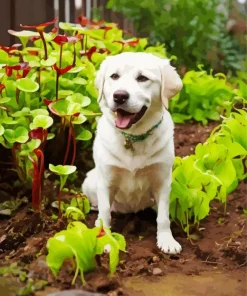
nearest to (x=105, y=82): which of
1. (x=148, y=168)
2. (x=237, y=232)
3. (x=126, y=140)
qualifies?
(x=126, y=140)

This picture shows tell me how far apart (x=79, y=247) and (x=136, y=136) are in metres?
0.63

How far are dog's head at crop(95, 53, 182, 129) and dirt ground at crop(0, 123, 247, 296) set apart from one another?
0.51m

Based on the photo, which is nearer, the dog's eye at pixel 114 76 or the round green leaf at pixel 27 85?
the dog's eye at pixel 114 76

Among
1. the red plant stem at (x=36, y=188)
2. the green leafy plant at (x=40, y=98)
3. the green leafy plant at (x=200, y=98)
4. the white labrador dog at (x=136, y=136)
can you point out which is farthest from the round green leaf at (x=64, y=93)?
the green leafy plant at (x=200, y=98)

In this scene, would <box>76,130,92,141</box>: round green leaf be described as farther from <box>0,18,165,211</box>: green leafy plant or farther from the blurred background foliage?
the blurred background foliage

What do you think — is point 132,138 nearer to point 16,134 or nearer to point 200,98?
point 16,134

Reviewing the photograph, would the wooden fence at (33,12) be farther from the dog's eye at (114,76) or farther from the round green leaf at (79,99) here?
the dog's eye at (114,76)

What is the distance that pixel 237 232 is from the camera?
2414mm

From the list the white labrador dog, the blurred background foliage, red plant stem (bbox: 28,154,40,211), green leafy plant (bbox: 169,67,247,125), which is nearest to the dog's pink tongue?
the white labrador dog

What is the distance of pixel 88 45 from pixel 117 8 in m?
1.53

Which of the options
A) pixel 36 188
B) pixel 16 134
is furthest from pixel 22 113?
pixel 36 188

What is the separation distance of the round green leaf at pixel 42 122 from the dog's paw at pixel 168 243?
627 mm

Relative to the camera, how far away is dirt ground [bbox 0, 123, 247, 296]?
1.76m

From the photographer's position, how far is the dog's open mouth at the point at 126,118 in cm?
203
